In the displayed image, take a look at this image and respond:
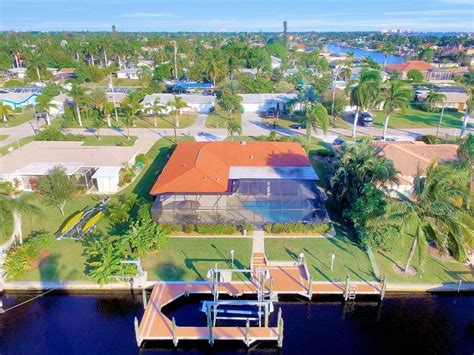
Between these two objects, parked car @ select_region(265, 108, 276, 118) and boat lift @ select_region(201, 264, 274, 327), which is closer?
boat lift @ select_region(201, 264, 274, 327)

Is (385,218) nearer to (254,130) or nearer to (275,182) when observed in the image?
(275,182)

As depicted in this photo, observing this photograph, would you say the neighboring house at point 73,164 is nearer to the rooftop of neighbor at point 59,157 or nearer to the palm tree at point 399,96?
the rooftop of neighbor at point 59,157

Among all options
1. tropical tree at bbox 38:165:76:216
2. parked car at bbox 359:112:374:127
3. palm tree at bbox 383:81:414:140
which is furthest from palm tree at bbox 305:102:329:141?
tropical tree at bbox 38:165:76:216

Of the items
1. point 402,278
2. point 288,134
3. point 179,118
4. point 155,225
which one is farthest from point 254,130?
point 402,278

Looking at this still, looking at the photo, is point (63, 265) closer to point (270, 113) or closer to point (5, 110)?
point (5, 110)

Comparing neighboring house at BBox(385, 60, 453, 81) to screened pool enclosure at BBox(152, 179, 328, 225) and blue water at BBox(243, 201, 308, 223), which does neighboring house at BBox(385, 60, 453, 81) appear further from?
blue water at BBox(243, 201, 308, 223)

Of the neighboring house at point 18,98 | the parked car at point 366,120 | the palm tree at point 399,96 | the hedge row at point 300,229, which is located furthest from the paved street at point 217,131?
the hedge row at point 300,229
